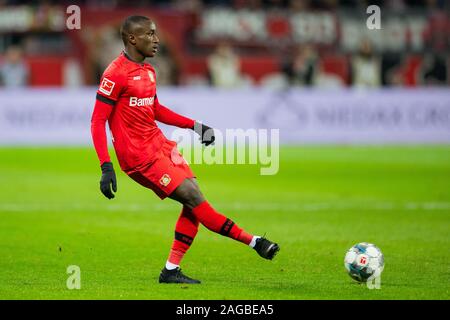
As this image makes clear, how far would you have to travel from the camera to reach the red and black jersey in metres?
8.45

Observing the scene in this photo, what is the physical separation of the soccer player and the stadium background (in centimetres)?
47

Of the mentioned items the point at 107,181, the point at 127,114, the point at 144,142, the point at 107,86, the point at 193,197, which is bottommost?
the point at 193,197

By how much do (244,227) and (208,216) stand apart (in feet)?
13.5

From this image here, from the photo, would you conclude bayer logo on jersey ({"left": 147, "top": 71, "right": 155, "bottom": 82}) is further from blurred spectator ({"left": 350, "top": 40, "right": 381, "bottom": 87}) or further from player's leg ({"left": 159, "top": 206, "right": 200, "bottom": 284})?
blurred spectator ({"left": 350, "top": 40, "right": 381, "bottom": 87})

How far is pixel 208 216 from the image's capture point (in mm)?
8500

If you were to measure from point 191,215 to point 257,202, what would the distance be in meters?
6.63

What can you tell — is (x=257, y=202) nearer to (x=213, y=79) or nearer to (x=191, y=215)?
(x=191, y=215)

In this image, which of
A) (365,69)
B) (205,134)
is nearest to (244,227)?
(205,134)

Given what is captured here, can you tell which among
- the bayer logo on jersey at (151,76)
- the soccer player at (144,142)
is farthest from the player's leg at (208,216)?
the bayer logo on jersey at (151,76)

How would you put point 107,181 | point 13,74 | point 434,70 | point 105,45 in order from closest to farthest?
point 107,181
point 13,74
point 105,45
point 434,70

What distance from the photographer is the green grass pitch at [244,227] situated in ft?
27.8

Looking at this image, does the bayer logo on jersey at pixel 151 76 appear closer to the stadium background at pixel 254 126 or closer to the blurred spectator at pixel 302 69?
the stadium background at pixel 254 126

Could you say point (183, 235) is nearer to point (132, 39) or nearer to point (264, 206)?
point (132, 39)

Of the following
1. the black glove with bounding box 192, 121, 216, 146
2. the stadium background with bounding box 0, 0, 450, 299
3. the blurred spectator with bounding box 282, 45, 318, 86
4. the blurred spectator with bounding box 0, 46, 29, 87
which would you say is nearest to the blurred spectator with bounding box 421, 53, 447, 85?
the stadium background with bounding box 0, 0, 450, 299
